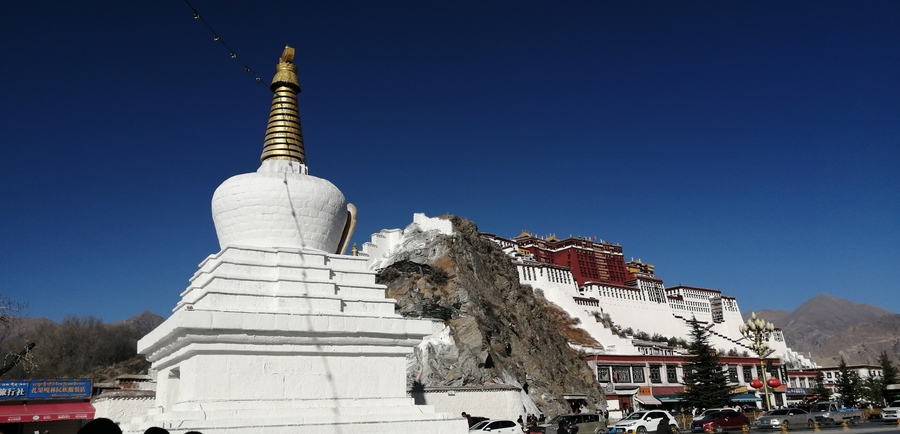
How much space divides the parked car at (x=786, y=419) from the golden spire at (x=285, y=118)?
19.3 meters

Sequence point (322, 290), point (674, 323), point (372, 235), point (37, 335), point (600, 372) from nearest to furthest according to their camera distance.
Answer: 1. point (322, 290)
2. point (600, 372)
3. point (37, 335)
4. point (372, 235)
5. point (674, 323)

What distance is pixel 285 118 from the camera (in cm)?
1678

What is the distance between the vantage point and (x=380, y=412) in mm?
13609

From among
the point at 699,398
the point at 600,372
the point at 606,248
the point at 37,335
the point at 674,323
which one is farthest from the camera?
the point at 606,248

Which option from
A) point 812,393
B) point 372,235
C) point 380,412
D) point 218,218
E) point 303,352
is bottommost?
point 812,393

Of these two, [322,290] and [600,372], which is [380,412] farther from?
[600,372]

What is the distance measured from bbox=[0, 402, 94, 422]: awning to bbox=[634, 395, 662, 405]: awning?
1402 inches

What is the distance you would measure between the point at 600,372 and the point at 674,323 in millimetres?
32842

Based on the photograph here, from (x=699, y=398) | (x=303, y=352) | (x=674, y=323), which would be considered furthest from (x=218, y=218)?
(x=674, y=323)

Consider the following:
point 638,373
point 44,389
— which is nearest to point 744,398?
point 638,373

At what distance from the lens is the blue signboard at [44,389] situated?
76.3 feet

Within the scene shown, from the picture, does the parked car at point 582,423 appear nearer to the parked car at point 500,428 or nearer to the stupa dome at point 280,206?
the parked car at point 500,428

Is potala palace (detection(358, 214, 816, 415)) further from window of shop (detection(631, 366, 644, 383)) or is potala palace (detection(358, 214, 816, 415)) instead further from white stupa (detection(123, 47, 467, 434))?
white stupa (detection(123, 47, 467, 434))

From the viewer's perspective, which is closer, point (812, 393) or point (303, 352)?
point (303, 352)
